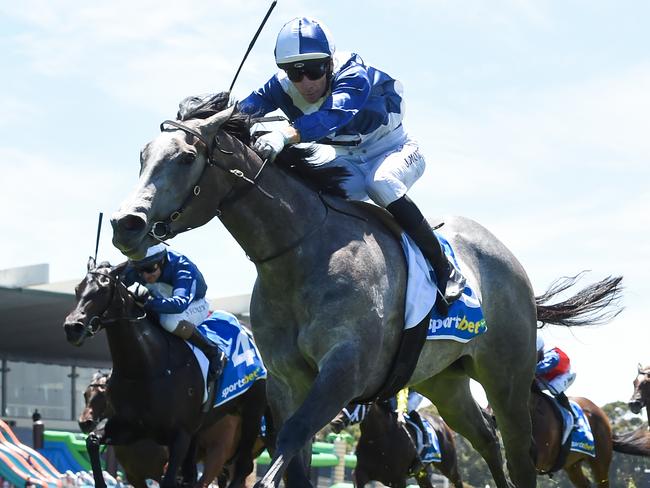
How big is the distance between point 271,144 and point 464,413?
2776mm

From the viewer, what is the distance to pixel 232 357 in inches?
421

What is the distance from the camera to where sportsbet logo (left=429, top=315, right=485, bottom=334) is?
626cm

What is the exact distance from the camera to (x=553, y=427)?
12.9 meters

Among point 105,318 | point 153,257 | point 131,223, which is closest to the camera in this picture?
point 131,223

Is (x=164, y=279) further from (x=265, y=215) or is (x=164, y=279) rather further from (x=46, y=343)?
(x=46, y=343)

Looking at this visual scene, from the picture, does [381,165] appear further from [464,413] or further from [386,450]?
[386,450]

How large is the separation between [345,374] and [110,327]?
458 centimetres

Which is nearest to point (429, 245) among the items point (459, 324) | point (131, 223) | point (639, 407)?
point (459, 324)

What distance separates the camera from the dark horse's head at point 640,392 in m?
14.3

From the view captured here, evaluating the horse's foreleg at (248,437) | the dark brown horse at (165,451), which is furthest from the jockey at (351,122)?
the horse's foreleg at (248,437)

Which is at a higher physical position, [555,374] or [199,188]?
[199,188]

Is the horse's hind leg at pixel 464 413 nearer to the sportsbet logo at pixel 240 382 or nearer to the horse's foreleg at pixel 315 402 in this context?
the horse's foreleg at pixel 315 402

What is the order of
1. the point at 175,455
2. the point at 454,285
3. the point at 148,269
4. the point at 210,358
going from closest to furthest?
the point at 454,285 → the point at 175,455 → the point at 148,269 → the point at 210,358

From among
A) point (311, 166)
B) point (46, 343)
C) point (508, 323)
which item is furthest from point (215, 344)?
point (46, 343)
